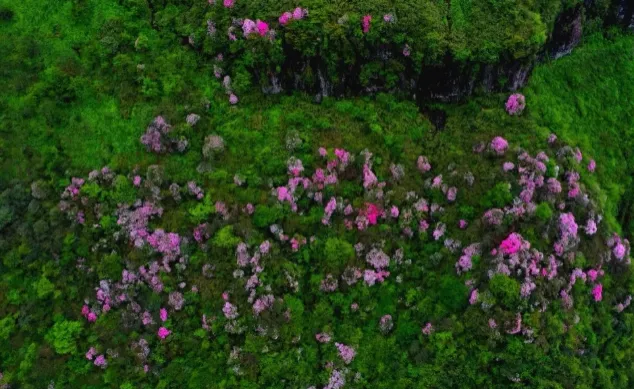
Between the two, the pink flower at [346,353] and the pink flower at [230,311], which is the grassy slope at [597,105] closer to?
the pink flower at [346,353]

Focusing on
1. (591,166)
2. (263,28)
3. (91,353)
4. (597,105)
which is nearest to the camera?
(91,353)

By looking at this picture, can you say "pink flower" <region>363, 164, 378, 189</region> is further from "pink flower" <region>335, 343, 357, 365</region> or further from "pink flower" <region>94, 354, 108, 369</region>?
"pink flower" <region>94, 354, 108, 369</region>

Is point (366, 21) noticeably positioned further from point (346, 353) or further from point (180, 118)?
point (346, 353)

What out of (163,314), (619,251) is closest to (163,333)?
(163,314)

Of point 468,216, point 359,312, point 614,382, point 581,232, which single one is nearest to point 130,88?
point 359,312

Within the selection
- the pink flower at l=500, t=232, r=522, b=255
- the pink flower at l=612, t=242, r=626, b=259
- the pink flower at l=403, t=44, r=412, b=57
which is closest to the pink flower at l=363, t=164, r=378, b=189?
the pink flower at l=403, t=44, r=412, b=57
